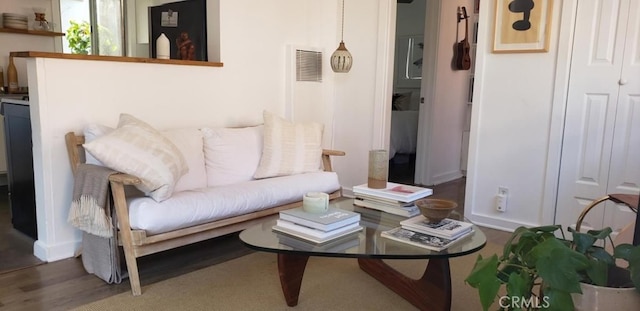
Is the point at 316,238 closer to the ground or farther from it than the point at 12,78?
closer to the ground

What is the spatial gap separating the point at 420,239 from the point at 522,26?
6.47ft

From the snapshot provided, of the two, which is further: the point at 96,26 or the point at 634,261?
the point at 96,26

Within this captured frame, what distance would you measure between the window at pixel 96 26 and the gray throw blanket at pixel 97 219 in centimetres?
335

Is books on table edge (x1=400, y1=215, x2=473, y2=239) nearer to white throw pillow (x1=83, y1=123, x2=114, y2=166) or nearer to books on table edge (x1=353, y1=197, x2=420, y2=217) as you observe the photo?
books on table edge (x1=353, y1=197, x2=420, y2=217)

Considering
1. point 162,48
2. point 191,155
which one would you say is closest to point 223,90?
point 162,48

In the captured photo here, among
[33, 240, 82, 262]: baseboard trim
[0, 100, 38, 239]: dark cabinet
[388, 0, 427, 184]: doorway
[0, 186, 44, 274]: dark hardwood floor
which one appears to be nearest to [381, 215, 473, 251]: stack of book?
[33, 240, 82, 262]: baseboard trim

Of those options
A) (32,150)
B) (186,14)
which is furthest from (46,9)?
(32,150)

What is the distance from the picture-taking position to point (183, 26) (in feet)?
12.9

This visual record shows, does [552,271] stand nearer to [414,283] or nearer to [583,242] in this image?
[583,242]

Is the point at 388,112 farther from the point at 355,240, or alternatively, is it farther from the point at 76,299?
the point at 76,299

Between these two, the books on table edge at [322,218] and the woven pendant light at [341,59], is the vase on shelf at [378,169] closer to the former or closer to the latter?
the books on table edge at [322,218]

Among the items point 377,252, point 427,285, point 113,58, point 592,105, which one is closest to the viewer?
point 377,252

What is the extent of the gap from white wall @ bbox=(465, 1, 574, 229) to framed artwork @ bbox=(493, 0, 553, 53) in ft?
0.15

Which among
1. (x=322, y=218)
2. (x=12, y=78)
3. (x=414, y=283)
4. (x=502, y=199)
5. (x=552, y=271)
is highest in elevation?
(x=12, y=78)
